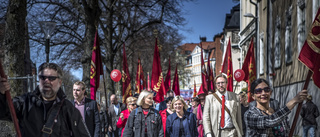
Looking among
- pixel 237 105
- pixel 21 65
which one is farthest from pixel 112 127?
pixel 237 105

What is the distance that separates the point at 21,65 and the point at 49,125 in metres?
7.15

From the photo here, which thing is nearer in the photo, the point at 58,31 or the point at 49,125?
the point at 49,125

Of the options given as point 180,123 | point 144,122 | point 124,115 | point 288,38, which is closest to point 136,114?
point 144,122

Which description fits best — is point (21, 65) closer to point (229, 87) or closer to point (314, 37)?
point (229, 87)

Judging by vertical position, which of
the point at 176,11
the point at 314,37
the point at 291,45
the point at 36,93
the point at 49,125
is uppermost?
the point at 176,11

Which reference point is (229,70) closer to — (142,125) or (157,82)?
(157,82)

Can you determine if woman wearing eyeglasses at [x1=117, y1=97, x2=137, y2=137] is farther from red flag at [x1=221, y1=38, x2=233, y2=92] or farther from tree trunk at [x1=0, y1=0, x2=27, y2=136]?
red flag at [x1=221, y1=38, x2=233, y2=92]

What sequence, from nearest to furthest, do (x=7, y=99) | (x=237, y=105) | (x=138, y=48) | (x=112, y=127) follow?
1. (x=7, y=99)
2. (x=237, y=105)
3. (x=112, y=127)
4. (x=138, y=48)

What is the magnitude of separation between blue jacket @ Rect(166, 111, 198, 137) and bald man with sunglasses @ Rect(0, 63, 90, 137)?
16.1 ft

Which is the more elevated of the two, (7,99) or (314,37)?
(314,37)

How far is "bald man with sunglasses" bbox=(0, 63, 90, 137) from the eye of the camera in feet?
13.0

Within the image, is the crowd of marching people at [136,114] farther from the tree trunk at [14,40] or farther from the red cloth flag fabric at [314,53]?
the tree trunk at [14,40]

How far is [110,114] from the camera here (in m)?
13.7

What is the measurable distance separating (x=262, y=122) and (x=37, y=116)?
7.12ft
